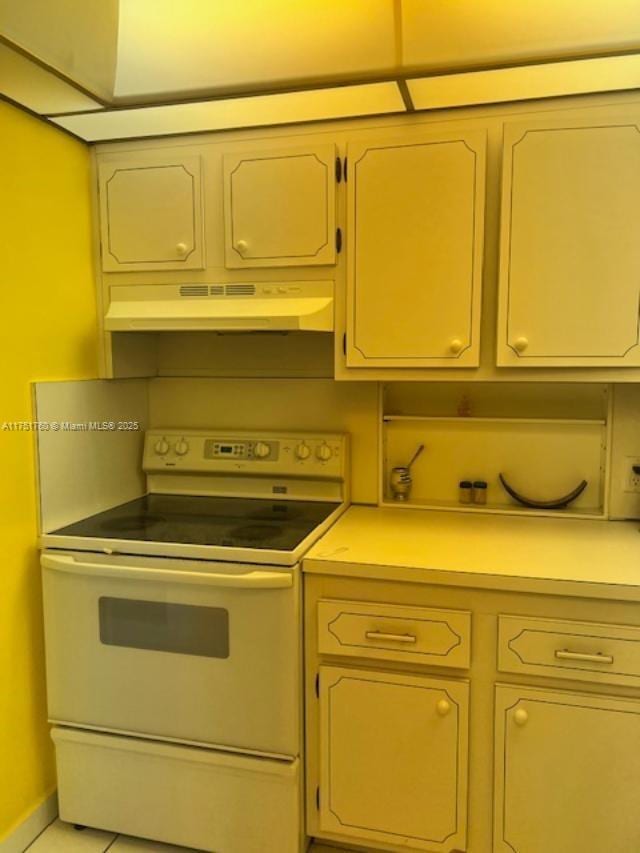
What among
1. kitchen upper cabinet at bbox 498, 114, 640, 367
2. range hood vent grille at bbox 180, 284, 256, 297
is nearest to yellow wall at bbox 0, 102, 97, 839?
range hood vent grille at bbox 180, 284, 256, 297

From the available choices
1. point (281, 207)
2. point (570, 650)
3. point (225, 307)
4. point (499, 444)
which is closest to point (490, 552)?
point (570, 650)

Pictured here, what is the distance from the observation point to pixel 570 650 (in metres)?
1.53

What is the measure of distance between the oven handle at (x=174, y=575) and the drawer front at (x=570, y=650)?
0.57 meters

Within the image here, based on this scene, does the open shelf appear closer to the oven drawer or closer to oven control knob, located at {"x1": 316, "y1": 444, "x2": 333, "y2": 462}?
oven control knob, located at {"x1": 316, "y1": 444, "x2": 333, "y2": 462}

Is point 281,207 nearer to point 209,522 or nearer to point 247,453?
point 247,453

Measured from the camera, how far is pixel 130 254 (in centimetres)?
209

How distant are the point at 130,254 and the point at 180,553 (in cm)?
100

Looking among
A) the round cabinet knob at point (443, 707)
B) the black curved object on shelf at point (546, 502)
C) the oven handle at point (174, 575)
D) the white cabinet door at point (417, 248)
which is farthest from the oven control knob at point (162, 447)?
the round cabinet knob at point (443, 707)

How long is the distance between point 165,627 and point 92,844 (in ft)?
2.35

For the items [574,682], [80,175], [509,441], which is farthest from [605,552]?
[80,175]

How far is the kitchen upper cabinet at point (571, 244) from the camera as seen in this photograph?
66.8 inches

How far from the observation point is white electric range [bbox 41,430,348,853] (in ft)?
5.53

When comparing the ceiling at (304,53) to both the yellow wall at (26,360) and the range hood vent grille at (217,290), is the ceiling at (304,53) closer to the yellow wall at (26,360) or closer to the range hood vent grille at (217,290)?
the yellow wall at (26,360)

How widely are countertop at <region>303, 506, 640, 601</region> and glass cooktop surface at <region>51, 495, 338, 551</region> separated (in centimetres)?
Result: 10
